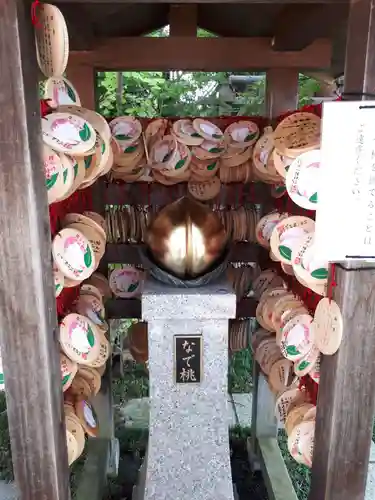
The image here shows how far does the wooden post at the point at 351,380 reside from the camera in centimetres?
163

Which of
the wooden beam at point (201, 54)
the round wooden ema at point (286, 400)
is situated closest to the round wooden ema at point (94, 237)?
the round wooden ema at point (286, 400)

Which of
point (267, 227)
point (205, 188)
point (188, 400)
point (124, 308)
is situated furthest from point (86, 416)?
point (205, 188)

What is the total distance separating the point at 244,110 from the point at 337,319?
4.54 meters

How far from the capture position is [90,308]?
2.43 meters

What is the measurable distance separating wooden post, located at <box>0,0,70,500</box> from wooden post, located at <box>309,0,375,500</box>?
970mm

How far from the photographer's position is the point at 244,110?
5922mm

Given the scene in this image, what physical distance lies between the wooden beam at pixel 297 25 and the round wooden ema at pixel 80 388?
195cm

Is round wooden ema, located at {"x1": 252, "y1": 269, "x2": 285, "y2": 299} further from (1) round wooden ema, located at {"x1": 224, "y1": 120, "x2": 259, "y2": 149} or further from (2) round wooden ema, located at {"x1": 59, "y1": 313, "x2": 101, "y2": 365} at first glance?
(2) round wooden ema, located at {"x1": 59, "y1": 313, "x2": 101, "y2": 365}

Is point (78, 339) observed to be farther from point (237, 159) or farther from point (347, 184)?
point (237, 159)

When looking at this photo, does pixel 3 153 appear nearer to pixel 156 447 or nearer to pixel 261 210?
pixel 156 447

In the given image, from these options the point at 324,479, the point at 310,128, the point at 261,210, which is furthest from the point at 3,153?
the point at 261,210

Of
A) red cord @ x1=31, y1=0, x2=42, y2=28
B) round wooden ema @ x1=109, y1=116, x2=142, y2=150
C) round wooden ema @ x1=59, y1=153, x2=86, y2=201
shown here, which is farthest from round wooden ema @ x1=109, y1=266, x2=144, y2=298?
red cord @ x1=31, y1=0, x2=42, y2=28

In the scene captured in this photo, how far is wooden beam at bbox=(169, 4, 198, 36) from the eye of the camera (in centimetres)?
301

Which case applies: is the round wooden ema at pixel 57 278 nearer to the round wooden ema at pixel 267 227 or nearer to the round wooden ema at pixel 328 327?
the round wooden ema at pixel 328 327
